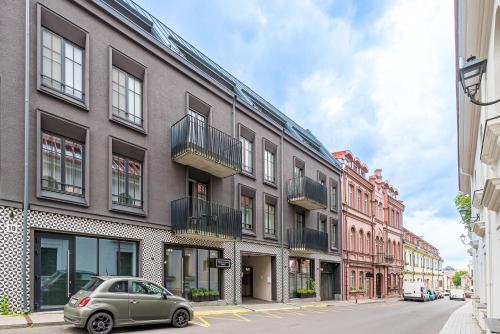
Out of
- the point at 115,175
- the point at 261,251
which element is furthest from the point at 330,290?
the point at 115,175

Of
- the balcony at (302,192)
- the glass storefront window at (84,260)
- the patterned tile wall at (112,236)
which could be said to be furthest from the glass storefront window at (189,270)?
the balcony at (302,192)

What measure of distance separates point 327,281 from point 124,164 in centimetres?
2168

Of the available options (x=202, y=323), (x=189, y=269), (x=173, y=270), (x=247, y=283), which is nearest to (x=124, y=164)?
(x=173, y=270)

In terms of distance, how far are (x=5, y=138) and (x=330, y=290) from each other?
26.9m

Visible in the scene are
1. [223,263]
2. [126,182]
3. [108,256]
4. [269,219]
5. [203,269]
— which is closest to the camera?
[108,256]

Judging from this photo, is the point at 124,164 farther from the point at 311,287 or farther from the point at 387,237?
the point at 387,237

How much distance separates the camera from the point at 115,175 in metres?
16.5

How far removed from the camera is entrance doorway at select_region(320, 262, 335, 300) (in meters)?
32.7

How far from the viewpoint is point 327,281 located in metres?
33.8

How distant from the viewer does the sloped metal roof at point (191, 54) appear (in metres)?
18.9

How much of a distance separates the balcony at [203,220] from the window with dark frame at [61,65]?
19.6 feet

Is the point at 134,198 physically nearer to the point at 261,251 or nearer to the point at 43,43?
the point at 43,43

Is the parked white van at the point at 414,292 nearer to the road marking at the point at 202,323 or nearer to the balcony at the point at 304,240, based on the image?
the balcony at the point at 304,240

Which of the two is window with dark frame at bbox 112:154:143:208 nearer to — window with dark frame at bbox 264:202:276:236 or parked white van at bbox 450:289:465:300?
A: window with dark frame at bbox 264:202:276:236
